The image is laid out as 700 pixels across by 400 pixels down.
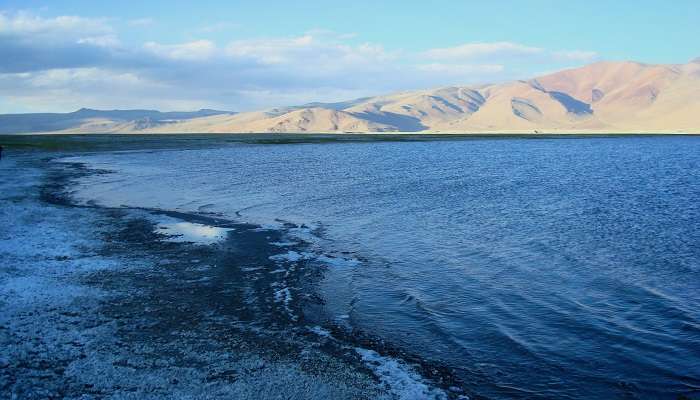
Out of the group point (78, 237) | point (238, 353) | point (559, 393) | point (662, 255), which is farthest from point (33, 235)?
point (662, 255)

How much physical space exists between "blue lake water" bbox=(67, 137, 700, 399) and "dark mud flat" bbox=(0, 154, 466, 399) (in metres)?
1.14

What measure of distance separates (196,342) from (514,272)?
10827 mm

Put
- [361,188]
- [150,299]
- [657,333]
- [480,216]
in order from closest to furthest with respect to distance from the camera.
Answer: [657,333]
[150,299]
[480,216]
[361,188]

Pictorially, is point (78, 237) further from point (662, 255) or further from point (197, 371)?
point (662, 255)

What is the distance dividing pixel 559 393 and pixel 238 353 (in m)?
6.08

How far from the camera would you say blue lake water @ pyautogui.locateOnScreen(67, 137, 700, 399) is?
37.2 ft

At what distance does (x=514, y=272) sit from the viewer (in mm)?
18281

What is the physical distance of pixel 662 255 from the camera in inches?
802

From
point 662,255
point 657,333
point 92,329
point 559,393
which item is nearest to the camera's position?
point 559,393

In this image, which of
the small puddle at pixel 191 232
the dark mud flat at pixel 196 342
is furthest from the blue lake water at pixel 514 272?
the small puddle at pixel 191 232

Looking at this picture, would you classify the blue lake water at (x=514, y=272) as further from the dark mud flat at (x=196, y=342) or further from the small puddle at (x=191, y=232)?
the small puddle at (x=191, y=232)

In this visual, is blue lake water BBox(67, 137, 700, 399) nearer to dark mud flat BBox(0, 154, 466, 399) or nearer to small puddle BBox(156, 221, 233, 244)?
dark mud flat BBox(0, 154, 466, 399)

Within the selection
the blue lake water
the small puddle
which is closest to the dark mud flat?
the blue lake water

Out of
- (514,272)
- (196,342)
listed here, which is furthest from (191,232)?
(514,272)
